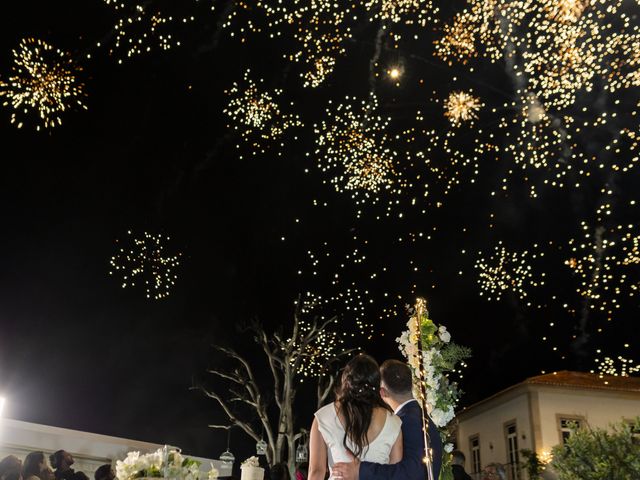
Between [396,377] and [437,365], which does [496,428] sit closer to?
[437,365]

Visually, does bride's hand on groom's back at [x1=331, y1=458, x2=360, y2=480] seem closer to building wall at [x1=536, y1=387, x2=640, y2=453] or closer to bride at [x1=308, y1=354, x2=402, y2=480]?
bride at [x1=308, y1=354, x2=402, y2=480]

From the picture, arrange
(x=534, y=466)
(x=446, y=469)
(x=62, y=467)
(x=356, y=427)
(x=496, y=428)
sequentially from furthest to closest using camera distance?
(x=496, y=428)
(x=534, y=466)
(x=62, y=467)
(x=446, y=469)
(x=356, y=427)

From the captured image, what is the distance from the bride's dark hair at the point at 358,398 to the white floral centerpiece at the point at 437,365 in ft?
7.79

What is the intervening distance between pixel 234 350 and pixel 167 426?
6.43m

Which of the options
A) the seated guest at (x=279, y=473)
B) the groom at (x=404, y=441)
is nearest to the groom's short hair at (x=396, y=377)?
the groom at (x=404, y=441)

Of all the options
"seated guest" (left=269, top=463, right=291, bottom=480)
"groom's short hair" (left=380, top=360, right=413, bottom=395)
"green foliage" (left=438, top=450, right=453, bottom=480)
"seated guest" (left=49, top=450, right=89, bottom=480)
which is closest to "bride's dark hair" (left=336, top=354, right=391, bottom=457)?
"groom's short hair" (left=380, top=360, right=413, bottom=395)

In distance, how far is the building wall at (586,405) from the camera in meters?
24.1

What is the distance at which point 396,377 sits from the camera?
4.18 metres

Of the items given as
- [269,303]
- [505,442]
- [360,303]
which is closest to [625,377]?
[505,442]

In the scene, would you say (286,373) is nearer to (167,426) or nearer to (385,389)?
(167,426)

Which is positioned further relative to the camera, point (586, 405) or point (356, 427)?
point (586, 405)

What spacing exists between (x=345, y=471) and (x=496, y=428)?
27113 millimetres

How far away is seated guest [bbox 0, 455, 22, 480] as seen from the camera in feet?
18.9

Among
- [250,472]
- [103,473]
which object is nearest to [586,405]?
[250,472]
